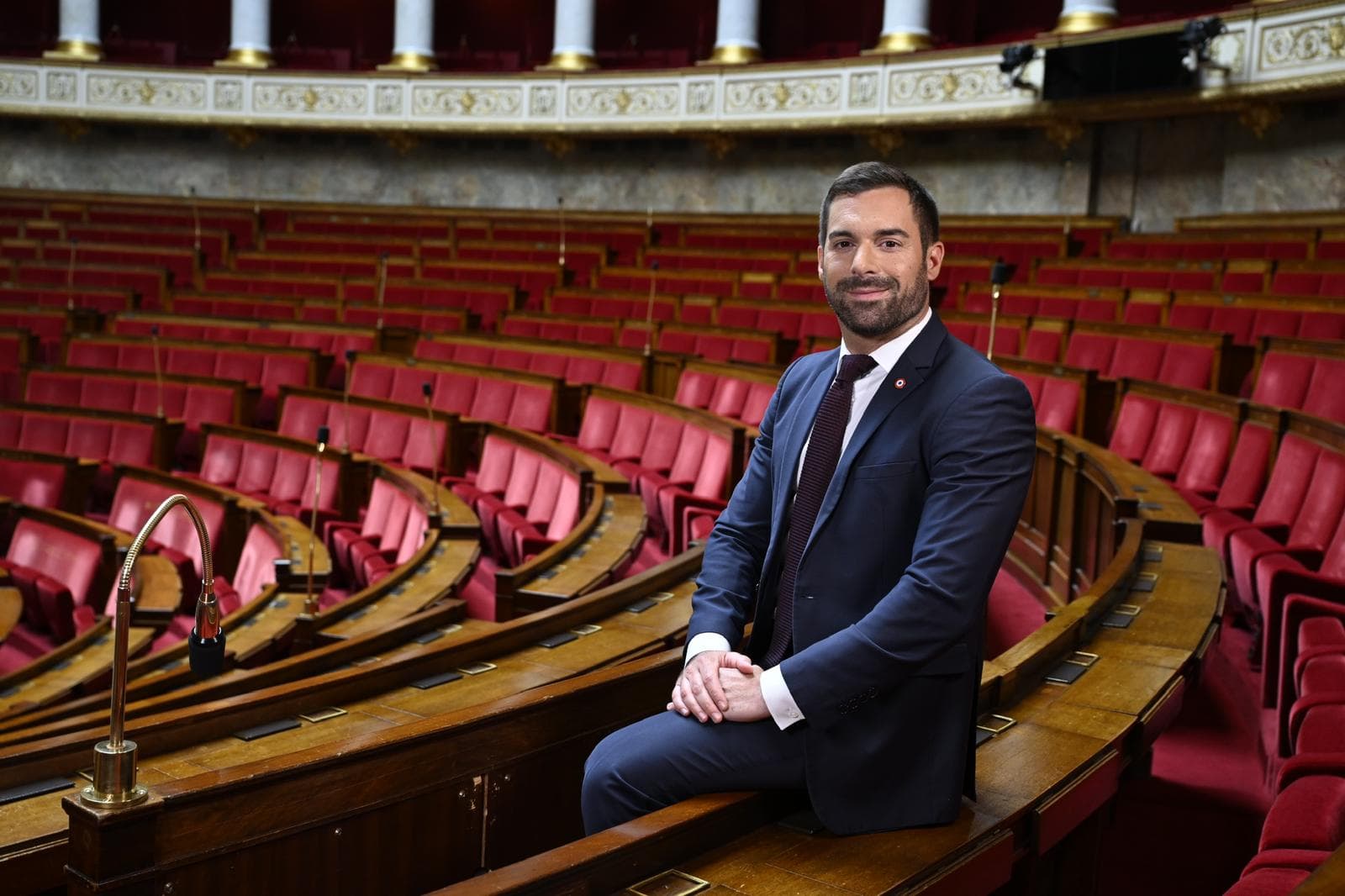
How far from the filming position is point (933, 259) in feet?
2.71

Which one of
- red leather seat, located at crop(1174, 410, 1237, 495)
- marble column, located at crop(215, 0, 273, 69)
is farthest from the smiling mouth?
marble column, located at crop(215, 0, 273, 69)

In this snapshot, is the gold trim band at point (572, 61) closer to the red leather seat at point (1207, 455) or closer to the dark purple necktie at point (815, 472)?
the red leather seat at point (1207, 455)

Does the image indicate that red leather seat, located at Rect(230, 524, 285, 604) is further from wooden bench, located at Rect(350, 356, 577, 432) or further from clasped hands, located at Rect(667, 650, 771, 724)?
clasped hands, located at Rect(667, 650, 771, 724)

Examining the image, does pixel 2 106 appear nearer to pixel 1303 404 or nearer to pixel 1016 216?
pixel 1016 216

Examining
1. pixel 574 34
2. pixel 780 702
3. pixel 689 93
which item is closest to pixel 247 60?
pixel 574 34

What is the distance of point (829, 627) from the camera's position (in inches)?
31.3

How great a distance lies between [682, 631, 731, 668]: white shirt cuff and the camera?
32.7 inches

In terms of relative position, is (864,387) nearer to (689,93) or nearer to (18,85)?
(689,93)

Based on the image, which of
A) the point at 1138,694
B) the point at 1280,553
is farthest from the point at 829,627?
the point at 1280,553

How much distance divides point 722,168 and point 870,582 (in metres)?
6.03

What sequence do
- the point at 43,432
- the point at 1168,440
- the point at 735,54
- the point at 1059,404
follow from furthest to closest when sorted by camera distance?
1. the point at 735,54
2. the point at 43,432
3. the point at 1059,404
4. the point at 1168,440

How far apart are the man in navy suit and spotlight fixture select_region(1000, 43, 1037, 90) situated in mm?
4581

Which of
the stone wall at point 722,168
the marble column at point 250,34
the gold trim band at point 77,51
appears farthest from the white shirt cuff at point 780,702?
the gold trim band at point 77,51

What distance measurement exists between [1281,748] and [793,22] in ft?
21.1
